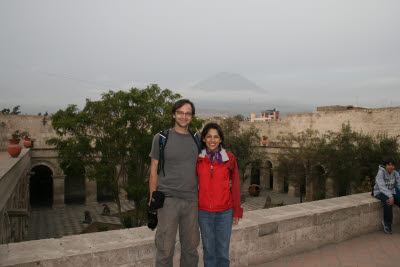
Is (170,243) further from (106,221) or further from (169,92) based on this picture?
(106,221)

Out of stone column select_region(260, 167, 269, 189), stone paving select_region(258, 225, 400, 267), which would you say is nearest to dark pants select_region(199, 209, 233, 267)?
stone paving select_region(258, 225, 400, 267)

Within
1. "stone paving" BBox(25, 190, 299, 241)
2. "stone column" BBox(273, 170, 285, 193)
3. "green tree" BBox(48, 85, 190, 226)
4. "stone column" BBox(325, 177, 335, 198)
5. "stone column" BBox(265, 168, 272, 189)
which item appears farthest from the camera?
"stone column" BBox(265, 168, 272, 189)

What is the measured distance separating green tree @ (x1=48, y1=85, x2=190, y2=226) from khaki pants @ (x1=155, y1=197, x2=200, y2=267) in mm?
10387

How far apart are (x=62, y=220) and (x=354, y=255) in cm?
2132

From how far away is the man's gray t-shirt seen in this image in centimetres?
289

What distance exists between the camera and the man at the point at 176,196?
2.86 meters

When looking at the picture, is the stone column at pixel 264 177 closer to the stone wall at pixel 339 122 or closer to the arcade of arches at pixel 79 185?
the arcade of arches at pixel 79 185

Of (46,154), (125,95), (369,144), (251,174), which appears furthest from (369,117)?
(46,154)

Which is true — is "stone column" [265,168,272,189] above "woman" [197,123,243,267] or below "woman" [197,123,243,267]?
below

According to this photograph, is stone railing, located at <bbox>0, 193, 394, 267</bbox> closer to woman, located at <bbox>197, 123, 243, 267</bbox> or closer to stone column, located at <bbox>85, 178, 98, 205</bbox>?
woman, located at <bbox>197, 123, 243, 267</bbox>

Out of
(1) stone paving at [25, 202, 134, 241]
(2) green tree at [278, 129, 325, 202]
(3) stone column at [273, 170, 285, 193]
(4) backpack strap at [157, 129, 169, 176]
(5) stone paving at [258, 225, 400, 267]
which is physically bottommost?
(1) stone paving at [25, 202, 134, 241]

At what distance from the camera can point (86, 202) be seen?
26062 mm

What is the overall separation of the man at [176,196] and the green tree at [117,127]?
34.2ft

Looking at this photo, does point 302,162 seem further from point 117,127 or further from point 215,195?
point 215,195
